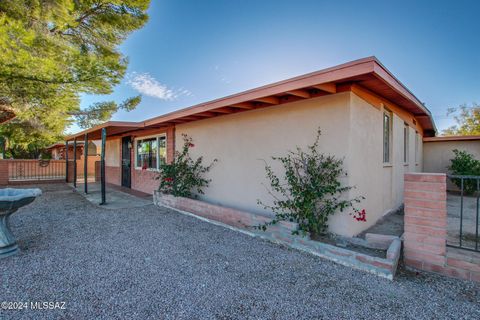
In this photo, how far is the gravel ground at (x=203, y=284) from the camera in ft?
7.30

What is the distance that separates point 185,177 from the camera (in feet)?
22.2

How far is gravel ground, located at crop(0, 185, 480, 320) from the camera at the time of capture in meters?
2.23

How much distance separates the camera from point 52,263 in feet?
10.5

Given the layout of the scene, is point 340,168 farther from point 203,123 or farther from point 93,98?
point 93,98

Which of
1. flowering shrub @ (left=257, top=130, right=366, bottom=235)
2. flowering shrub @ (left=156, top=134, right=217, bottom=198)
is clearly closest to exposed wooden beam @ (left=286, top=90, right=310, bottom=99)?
flowering shrub @ (left=257, top=130, right=366, bottom=235)

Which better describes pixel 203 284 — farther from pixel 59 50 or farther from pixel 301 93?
pixel 59 50

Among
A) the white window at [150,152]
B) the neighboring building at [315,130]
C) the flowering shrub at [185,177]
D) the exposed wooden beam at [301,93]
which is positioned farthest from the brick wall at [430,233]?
the white window at [150,152]

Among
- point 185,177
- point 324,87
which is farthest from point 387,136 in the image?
point 185,177

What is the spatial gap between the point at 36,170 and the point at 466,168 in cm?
2222

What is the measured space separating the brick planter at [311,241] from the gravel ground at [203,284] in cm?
14

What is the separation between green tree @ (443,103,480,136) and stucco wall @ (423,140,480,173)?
14.4 m

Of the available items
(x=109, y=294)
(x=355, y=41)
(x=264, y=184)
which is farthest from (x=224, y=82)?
(x=109, y=294)

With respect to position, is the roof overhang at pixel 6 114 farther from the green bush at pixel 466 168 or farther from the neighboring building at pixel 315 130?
the green bush at pixel 466 168

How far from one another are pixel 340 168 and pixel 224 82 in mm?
8260
